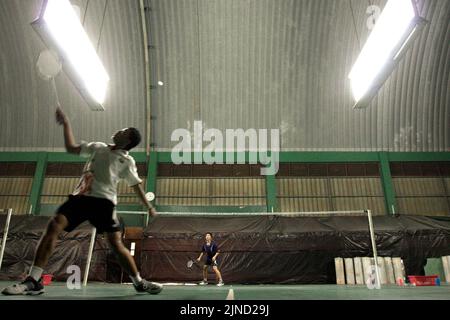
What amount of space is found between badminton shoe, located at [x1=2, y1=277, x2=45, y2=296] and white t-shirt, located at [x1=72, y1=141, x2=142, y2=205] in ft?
2.83

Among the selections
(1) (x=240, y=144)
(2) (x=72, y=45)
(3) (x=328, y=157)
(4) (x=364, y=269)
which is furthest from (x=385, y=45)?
(3) (x=328, y=157)

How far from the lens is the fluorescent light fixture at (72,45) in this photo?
16.3ft

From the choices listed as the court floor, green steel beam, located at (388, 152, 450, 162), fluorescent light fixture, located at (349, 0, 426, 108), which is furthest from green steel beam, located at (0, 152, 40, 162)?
green steel beam, located at (388, 152, 450, 162)

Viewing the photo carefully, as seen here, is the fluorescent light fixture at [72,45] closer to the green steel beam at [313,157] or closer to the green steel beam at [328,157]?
the green steel beam at [313,157]

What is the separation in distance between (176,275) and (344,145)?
9388 millimetres

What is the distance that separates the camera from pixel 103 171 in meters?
3.36

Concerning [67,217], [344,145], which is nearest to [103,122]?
[344,145]

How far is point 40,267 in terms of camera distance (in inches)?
119

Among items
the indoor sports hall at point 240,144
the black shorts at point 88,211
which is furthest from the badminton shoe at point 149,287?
the indoor sports hall at point 240,144

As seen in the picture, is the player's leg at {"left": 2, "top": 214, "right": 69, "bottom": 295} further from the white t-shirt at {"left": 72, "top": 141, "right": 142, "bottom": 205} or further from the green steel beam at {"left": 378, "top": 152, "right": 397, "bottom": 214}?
the green steel beam at {"left": 378, "top": 152, "right": 397, "bottom": 214}

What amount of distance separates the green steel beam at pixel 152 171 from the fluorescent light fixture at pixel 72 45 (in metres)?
7.33

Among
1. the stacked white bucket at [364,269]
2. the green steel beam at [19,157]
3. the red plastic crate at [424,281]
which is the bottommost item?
the red plastic crate at [424,281]

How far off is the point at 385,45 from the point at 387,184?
1041 cm

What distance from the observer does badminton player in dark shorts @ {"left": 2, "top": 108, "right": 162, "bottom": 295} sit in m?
3.04
